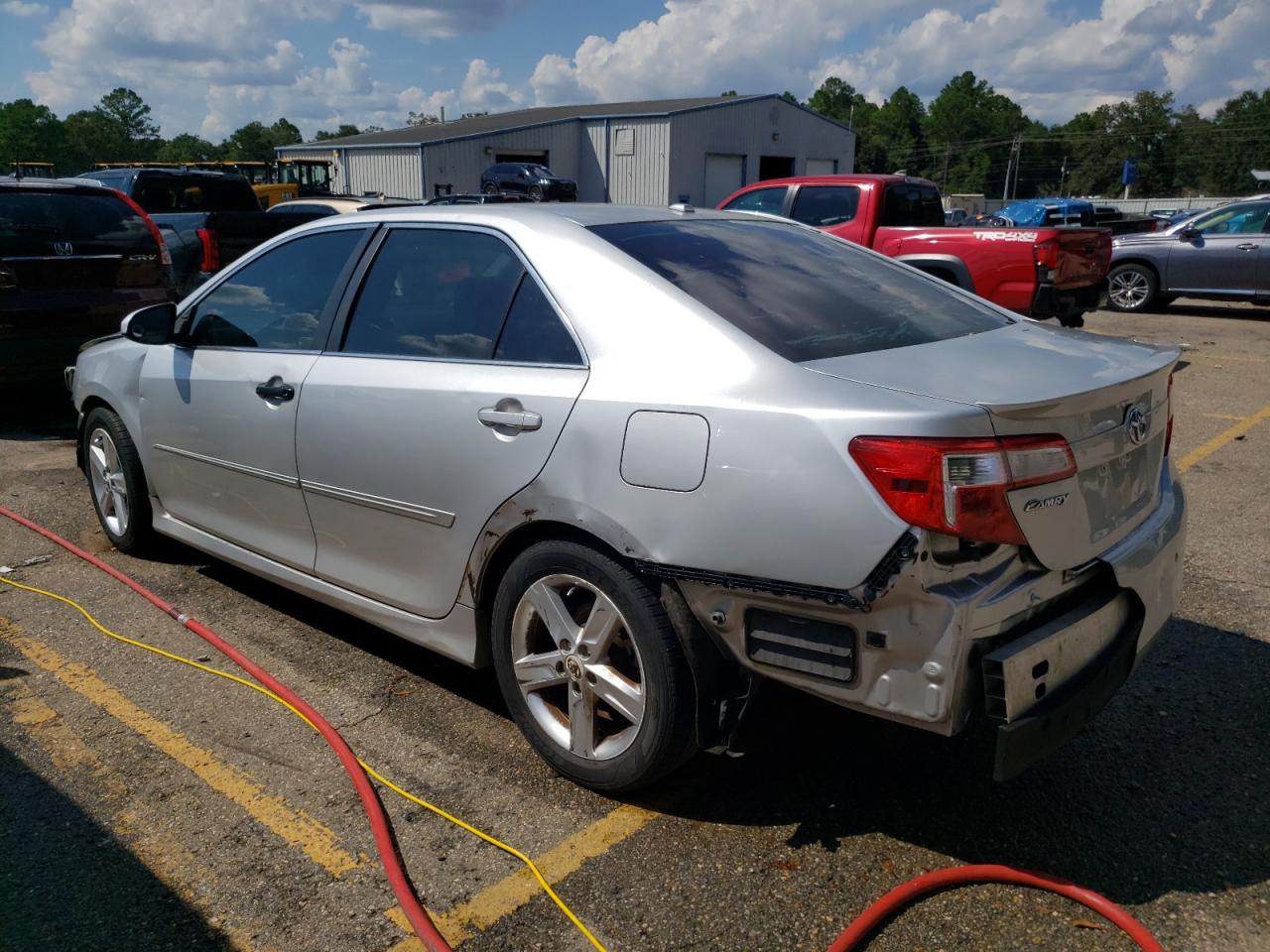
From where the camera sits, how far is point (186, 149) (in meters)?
123

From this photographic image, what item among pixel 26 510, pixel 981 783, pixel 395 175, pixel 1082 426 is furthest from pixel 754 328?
pixel 395 175

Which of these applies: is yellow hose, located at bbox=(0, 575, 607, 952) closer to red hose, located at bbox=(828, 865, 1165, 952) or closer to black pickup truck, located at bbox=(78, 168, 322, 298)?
red hose, located at bbox=(828, 865, 1165, 952)

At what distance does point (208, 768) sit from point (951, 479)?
7.86 ft

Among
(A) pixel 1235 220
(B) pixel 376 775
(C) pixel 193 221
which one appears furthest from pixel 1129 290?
(B) pixel 376 775

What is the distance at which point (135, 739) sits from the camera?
3.37 metres

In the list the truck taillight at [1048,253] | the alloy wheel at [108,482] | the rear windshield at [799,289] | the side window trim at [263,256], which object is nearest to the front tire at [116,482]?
the alloy wheel at [108,482]

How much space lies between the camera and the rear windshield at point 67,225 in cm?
779

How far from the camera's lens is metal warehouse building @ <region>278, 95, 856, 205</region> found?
3819cm

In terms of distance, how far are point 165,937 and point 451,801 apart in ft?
2.69

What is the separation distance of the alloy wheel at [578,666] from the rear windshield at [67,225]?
6.71 m

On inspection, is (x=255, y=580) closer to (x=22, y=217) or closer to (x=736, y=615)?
(x=736, y=615)

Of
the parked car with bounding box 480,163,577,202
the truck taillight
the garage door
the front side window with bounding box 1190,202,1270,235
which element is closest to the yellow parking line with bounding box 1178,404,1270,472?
the truck taillight

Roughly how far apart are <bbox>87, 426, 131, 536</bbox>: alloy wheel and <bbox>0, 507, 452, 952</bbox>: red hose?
21 cm

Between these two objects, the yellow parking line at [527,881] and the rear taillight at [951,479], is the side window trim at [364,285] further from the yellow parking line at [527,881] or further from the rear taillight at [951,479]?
the yellow parking line at [527,881]
